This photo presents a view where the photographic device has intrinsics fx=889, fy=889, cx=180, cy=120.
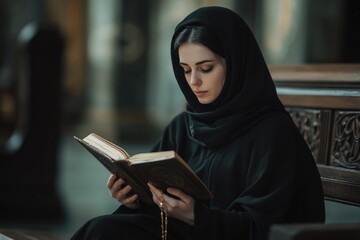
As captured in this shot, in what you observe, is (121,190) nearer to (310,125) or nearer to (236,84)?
(236,84)

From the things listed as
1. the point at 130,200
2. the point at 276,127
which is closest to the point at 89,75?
the point at 130,200

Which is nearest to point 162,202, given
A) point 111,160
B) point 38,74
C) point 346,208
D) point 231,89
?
point 111,160

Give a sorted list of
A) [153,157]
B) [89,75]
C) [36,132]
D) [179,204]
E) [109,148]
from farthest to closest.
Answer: [89,75] → [36,132] → [109,148] → [179,204] → [153,157]

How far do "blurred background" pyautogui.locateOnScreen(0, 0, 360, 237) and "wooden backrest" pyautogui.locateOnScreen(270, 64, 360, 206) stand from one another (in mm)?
782

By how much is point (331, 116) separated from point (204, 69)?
847mm

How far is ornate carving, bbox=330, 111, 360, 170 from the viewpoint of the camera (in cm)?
322

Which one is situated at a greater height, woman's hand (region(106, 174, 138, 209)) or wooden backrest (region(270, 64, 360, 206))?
wooden backrest (region(270, 64, 360, 206))

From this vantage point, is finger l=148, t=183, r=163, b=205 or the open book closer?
the open book

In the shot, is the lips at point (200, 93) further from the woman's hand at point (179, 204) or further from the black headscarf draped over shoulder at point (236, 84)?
the woman's hand at point (179, 204)

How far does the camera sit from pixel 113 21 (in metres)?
16.0

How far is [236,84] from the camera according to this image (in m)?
2.71

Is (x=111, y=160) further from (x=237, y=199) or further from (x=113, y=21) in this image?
(x=113, y=21)

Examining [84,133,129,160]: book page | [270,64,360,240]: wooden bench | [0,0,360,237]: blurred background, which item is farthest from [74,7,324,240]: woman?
[0,0,360,237]: blurred background

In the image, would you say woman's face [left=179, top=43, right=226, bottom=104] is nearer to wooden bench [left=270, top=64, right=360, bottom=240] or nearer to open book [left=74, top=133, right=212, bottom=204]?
A: open book [left=74, top=133, right=212, bottom=204]
